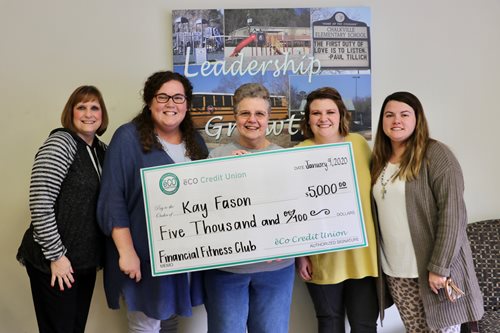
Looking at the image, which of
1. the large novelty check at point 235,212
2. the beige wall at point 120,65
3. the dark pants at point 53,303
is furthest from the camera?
the beige wall at point 120,65

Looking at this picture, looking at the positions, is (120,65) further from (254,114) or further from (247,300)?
(247,300)

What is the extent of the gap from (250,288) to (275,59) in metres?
1.16

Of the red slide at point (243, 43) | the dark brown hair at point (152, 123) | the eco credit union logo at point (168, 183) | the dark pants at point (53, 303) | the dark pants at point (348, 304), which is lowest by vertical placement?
the dark pants at point (348, 304)

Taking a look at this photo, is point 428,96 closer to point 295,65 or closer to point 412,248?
point 295,65

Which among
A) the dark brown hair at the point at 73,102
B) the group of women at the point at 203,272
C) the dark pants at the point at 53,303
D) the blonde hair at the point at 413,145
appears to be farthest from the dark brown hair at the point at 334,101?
the dark pants at the point at 53,303

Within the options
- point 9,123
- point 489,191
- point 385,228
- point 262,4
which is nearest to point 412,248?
point 385,228

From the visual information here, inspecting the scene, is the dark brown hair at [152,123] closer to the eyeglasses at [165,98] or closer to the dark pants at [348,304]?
the eyeglasses at [165,98]

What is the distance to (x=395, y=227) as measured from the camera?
1487mm

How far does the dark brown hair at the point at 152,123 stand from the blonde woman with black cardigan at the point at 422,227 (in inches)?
31.4

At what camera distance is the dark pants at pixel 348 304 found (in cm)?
162

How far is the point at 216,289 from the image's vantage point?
4.50ft

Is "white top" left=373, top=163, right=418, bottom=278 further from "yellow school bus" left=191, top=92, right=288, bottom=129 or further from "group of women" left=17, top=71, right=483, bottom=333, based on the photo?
"yellow school bus" left=191, top=92, right=288, bottom=129

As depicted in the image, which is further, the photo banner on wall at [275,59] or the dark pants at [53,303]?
the photo banner on wall at [275,59]

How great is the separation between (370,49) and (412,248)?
1.07 metres
